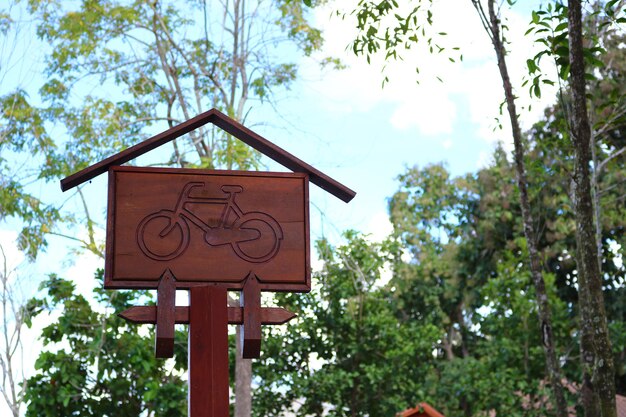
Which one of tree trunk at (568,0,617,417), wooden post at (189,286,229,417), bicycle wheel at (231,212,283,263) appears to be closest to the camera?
wooden post at (189,286,229,417)

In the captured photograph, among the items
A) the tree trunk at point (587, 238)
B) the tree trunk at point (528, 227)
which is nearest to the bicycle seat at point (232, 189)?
the tree trunk at point (587, 238)

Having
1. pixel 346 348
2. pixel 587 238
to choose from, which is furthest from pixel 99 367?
pixel 587 238

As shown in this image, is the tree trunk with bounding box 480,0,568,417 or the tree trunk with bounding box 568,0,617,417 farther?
the tree trunk with bounding box 480,0,568,417


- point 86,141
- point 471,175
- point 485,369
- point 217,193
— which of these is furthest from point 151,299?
point 471,175

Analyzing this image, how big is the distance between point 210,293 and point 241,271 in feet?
0.43

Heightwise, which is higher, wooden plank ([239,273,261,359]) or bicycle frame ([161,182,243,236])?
bicycle frame ([161,182,243,236])

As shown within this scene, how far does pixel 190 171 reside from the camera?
9.95ft

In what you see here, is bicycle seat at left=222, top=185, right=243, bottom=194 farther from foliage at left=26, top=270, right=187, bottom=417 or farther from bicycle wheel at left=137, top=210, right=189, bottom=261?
foliage at left=26, top=270, right=187, bottom=417

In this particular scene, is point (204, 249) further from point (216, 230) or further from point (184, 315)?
point (184, 315)

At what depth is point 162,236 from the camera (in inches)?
117

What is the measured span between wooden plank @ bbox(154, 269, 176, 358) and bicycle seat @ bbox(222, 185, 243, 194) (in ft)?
1.16

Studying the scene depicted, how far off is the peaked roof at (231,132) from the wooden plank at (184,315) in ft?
1.66

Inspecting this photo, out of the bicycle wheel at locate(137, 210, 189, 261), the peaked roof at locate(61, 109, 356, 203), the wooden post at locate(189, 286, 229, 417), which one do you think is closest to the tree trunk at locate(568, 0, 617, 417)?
the peaked roof at locate(61, 109, 356, 203)

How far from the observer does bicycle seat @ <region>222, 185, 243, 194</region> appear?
10.0ft
